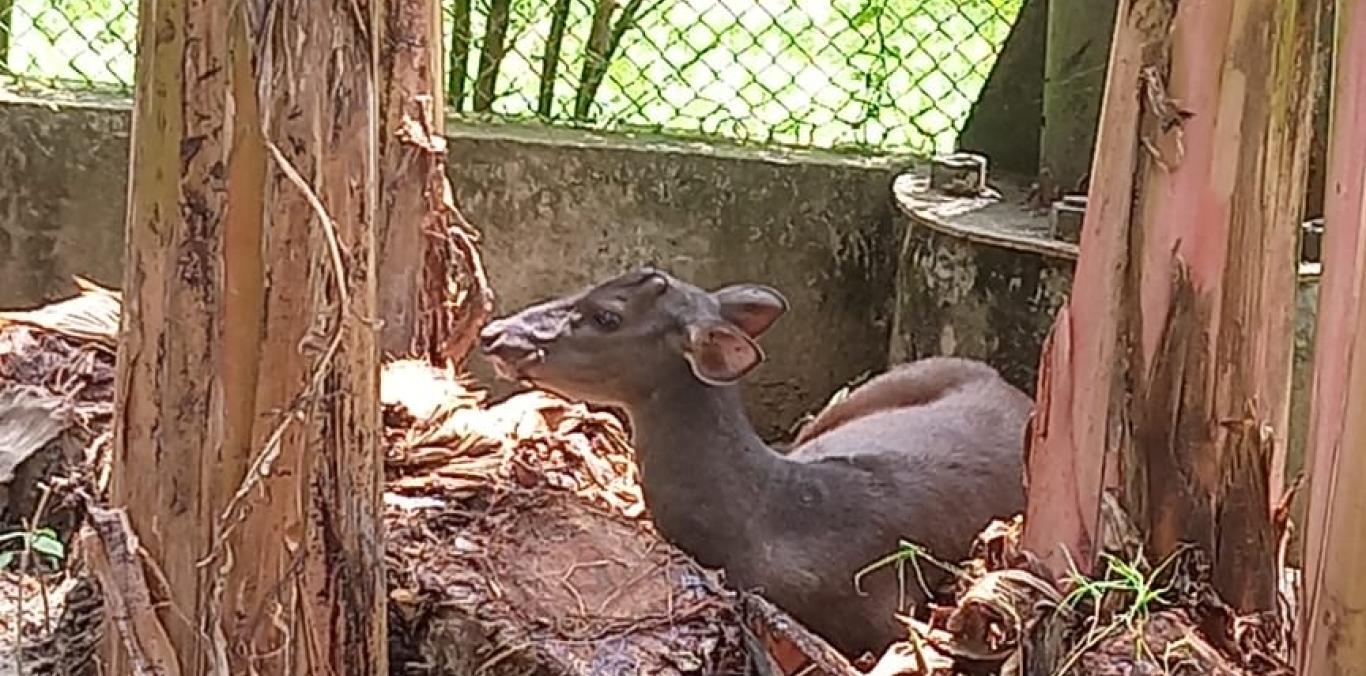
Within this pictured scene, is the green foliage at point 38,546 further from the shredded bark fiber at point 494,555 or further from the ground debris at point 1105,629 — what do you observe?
the ground debris at point 1105,629

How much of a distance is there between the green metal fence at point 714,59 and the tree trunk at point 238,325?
257cm

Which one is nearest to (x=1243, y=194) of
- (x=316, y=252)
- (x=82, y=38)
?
(x=316, y=252)

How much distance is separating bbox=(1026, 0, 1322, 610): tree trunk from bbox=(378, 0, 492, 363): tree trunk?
1.30 m

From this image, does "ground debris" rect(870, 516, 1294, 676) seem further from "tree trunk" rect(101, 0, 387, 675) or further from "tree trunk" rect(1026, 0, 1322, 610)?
"tree trunk" rect(101, 0, 387, 675)

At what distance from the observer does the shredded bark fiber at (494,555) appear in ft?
9.20

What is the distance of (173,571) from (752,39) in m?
2.73

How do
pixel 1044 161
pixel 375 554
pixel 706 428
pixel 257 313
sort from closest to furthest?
pixel 257 313 < pixel 375 554 < pixel 706 428 < pixel 1044 161

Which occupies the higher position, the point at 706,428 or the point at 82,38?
the point at 82,38

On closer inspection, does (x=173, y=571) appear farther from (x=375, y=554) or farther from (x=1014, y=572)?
(x=1014, y=572)

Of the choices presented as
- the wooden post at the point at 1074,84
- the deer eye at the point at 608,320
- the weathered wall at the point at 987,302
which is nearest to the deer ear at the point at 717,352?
the deer eye at the point at 608,320

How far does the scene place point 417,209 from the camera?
11.8 ft

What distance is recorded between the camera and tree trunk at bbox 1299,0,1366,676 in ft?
5.56

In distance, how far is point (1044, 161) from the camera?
4.23 m

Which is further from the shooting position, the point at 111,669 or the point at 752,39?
the point at 752,39
